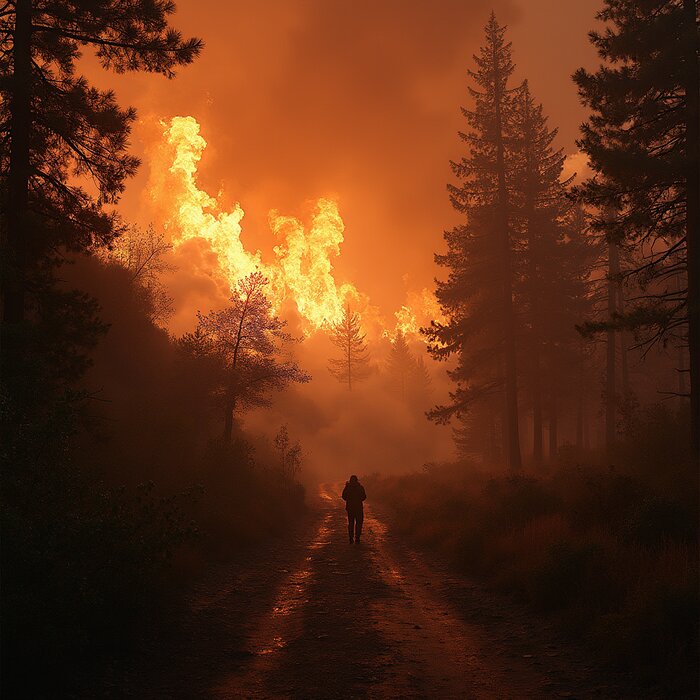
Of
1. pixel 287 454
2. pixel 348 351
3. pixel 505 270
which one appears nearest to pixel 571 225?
pixel 505 270

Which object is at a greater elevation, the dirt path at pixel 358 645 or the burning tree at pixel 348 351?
the burning tree at pixel 348 351

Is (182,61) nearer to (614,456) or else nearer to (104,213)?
(104,213)

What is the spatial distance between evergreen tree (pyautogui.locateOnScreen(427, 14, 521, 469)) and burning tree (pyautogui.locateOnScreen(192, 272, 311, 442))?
9452 millimetres

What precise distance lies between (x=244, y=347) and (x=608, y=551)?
75.0 feet

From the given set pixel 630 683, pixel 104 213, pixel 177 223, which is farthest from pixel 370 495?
pixel 177 223

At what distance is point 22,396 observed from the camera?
8.97 m

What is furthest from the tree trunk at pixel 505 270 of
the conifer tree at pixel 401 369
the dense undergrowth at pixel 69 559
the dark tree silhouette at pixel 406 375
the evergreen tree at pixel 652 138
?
the conifer tree at pixel 401 369

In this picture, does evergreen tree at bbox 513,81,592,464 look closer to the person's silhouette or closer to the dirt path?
the person's silhouette

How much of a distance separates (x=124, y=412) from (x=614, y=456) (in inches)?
785

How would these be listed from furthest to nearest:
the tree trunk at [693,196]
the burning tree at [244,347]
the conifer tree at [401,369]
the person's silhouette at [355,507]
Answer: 1. the conifer tree at [401,369]
2. the burning tree at [244,347]
3. the person's silhouette at [355,507]
4. the tree trunk at [693,196]

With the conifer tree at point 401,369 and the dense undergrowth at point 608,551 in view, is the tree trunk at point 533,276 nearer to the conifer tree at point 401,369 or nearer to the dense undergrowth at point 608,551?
the dense undergrowth at point 608,551

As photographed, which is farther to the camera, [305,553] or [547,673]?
[305,553]

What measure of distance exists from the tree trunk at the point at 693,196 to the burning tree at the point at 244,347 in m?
19.6

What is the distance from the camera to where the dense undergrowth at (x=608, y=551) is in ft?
19.1
